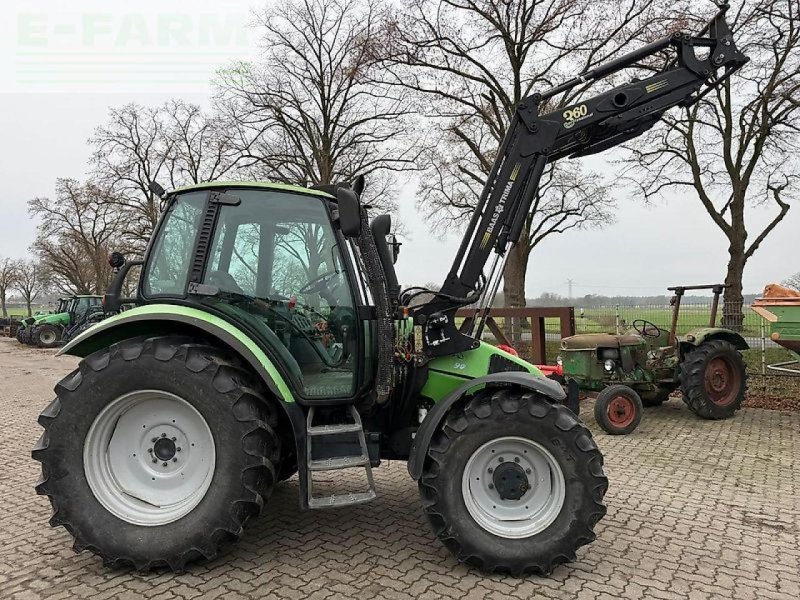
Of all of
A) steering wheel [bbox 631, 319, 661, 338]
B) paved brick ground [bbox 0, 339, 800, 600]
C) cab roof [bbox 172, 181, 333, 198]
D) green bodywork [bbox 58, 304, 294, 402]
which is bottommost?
paved brick ground [bbox 0, 339, 800, 600]

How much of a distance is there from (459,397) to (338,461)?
85 centimetres

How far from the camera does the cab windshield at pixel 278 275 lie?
366cm

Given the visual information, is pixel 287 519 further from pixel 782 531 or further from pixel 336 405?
pixel 782 531

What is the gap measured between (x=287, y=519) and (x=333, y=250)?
6.73 ft

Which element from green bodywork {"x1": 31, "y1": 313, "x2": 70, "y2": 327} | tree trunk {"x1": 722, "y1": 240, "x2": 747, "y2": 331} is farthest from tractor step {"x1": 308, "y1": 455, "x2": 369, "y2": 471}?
green bodywork {"x1": 31, "y1": 313, "x2": 70, "y2": 327}

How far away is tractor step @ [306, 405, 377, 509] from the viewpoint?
336 cm

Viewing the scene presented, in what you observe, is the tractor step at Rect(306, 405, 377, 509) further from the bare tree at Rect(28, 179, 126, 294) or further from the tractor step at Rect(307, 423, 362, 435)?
the bare tree at Rect(28, 179, 126, 294)

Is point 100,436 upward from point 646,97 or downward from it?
downward

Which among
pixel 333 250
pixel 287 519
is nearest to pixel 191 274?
pixel 333 250

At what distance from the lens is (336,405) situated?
145 inches

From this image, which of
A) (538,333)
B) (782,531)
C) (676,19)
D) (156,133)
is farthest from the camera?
(156,133)

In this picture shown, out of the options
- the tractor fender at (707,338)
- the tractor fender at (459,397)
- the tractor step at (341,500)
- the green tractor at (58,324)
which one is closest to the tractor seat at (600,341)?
the tractor fender at (707,338)

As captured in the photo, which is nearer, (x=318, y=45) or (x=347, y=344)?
(x=347, y=344)

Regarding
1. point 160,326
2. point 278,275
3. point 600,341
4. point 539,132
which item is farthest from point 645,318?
point 160,326
